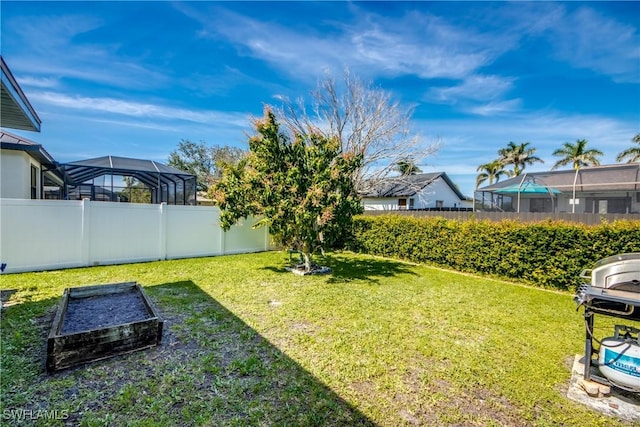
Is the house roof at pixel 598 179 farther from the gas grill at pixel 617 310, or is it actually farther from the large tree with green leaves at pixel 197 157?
the large tree with green leaves at pixel 197 157

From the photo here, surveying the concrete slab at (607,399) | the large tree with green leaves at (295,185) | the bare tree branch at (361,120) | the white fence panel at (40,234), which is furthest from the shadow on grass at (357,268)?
the bare tree branch at (361,120)

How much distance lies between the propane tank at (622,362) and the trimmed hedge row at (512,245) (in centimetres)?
450

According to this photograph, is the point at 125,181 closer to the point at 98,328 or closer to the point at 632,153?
the point at 98,328

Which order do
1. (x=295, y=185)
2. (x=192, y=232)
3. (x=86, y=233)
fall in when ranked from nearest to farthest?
(x=295, y=185)
(x=86, y=233)
(x=192, y=232)

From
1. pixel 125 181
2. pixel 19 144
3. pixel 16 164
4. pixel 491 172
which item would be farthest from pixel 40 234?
pixel 491 172

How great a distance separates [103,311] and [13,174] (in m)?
7.77

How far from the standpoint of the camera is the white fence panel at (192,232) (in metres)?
9.07

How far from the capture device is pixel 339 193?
24.5 ft

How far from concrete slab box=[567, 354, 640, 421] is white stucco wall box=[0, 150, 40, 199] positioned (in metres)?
12.6

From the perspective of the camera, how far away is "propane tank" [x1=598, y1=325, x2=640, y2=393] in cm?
265

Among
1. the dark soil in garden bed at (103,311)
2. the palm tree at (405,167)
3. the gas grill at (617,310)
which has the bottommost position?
the dark soil in garden bed at (103,311)

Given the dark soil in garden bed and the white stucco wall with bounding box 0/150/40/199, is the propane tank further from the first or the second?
the white stucco wall with bounding box 0/150/40/199

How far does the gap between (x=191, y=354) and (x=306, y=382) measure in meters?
1.37

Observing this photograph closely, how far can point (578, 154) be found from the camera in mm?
26547
